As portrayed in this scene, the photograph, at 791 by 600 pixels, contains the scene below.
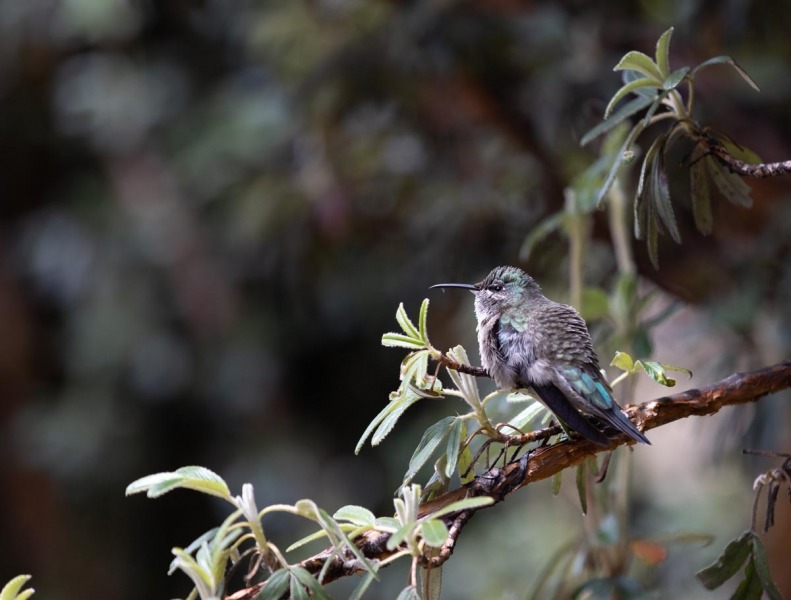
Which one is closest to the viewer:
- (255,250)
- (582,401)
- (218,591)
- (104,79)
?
(218,591)

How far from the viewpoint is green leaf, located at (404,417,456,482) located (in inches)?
42.5

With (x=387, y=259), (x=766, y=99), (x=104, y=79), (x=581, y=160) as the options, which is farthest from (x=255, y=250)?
(x=766, y=99)

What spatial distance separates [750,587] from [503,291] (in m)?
0.67

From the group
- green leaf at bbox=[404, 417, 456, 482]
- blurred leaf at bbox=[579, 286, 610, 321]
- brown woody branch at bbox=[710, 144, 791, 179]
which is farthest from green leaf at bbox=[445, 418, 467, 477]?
blurred leaf at bbox=[579, 286, 610, 321]

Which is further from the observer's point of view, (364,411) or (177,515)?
(177,515)

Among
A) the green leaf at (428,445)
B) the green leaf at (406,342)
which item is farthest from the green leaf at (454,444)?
the green leaf at (406,342)

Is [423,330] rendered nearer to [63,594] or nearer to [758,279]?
[758,279]

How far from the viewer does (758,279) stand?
2.25 metres

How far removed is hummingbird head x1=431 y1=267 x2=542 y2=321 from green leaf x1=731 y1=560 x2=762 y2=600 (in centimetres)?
60

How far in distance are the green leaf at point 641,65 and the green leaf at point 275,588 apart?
720 mm

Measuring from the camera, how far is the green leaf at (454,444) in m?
1.06

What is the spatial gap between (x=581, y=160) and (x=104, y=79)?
3154 millimetres

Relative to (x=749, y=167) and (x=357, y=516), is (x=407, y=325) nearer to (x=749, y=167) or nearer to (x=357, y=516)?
(x=357, y=516)

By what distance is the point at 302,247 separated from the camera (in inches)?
126
